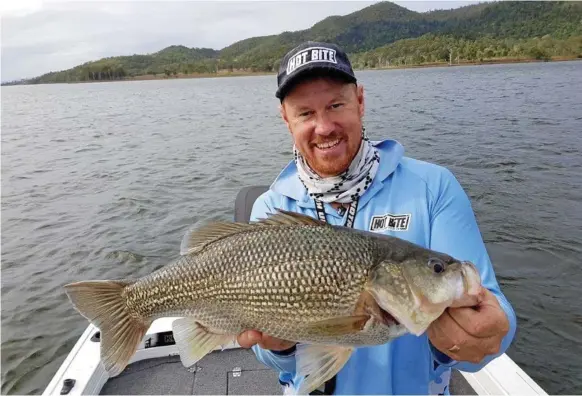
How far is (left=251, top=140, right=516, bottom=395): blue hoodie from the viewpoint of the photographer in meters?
2.74

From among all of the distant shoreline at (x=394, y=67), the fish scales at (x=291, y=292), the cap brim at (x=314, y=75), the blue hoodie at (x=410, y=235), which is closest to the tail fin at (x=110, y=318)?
the fish scales at (x=291, y=292)

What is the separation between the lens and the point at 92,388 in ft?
14.9

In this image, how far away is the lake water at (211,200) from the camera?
8.36 metres

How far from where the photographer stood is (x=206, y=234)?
2.82 m

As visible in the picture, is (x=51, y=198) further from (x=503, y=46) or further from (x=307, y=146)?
(x=503, y=46)

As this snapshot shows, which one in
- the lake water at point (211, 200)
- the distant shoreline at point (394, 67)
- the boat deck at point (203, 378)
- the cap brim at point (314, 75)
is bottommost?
the distant shoreline at point (394, 67)

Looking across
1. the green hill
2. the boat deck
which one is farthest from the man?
the green hill

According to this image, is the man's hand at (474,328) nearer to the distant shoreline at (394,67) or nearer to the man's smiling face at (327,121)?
the man's smiling face at (327,121)

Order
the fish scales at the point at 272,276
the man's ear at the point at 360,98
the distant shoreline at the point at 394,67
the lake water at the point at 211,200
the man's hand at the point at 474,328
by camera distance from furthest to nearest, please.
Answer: the distant shoreline at the point at 394,67 → the lake water at the point at 211,200 → the man's ear at the point at 360,98 → the fish scales at the point at 272,276 → the man's hand at the point at 474,328

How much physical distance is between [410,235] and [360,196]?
1.32 feet

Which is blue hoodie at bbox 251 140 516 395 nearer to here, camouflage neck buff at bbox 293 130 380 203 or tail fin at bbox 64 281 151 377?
camouflage neck buff at bbox 293 130 380 203

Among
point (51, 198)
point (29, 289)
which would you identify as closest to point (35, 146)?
point (51, 198)

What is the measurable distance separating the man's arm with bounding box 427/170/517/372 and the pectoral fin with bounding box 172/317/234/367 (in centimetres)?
121

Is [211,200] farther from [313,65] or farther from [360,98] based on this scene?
[313,65]
